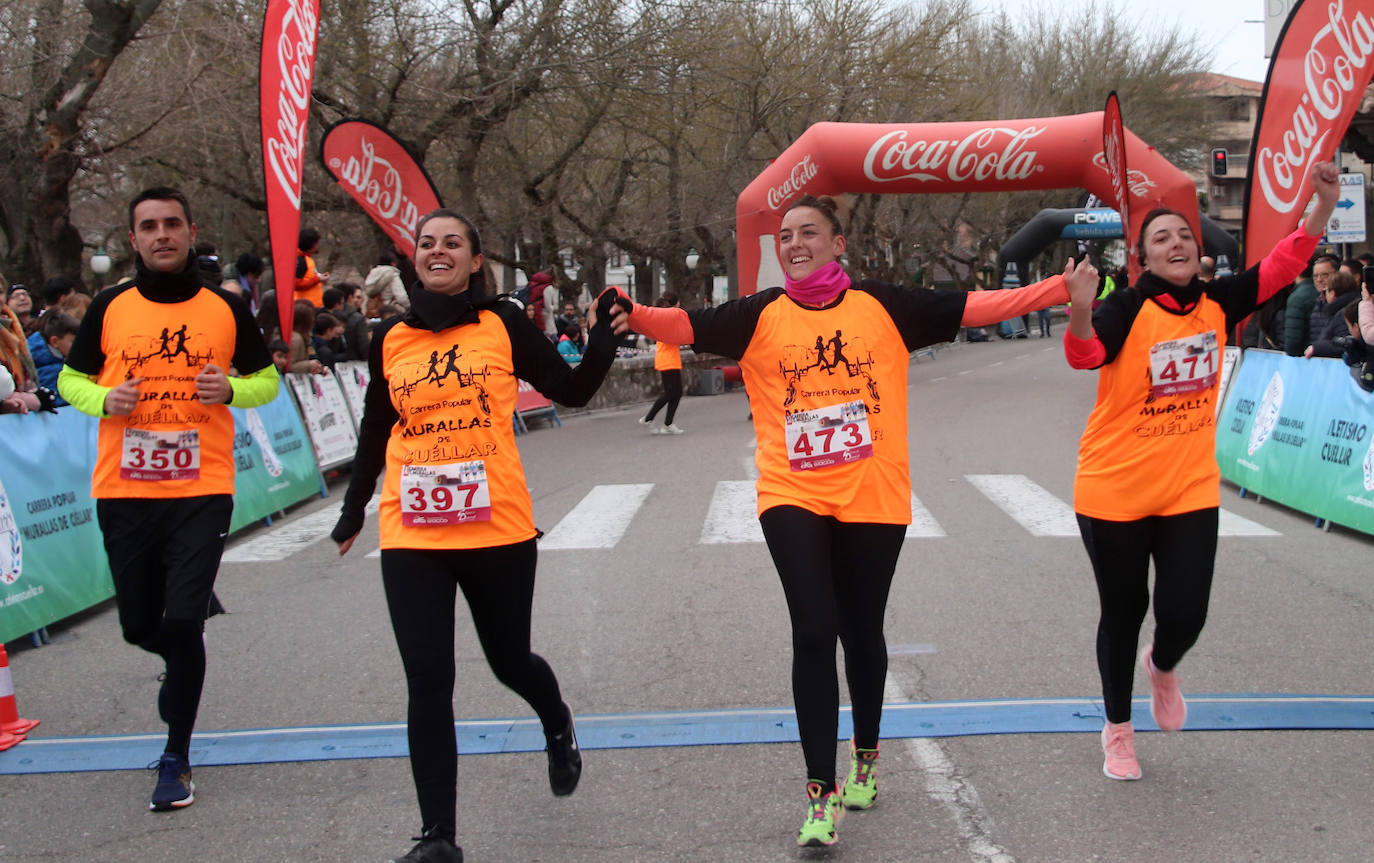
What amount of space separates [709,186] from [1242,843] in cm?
2693

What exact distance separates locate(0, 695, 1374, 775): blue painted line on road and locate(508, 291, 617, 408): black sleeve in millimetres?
1511

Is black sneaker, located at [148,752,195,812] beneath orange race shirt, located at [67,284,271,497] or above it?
beneath

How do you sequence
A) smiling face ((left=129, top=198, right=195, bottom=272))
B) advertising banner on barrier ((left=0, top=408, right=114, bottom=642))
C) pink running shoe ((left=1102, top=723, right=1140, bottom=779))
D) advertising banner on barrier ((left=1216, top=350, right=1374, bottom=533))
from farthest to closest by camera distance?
advertising banner on barrier ((left=1216, top=350, right=1374, bottom=533)), advertising banner on barrier ((left=0, top=408, right=114, bottom=642)), smiling face ((left=129, top=198, right=195, bottom=272)), pink running shoe ((left=1102, top=723, right=1140, bottom=779))

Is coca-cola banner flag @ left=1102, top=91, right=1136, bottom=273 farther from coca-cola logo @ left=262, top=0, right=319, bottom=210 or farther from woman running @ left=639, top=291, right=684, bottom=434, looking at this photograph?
woman running @ left=639, top=291, right=684, bottom=434

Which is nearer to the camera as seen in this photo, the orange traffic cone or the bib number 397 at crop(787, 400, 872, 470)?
the bib number 397 at crop(787, 400, 872, 470)

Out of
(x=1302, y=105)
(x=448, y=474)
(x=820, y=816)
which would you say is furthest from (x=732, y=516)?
(x=448, y=474)

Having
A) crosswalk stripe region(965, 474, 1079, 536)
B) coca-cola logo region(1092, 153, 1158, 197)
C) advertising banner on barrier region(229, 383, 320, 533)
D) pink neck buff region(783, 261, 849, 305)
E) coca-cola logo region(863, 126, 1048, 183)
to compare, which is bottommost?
crosswalk stripe region(965, 474, 1079, 536)

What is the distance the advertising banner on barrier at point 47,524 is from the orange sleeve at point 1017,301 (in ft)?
16.2

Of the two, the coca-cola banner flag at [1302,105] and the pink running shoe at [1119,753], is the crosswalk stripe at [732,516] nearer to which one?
the coca-cola banner flag at [1302,105]

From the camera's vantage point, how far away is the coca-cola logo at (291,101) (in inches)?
255

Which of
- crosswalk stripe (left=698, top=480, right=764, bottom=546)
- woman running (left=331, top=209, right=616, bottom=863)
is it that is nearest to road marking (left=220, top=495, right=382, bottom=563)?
crosswalk stripe (left=698, top=480, right=764, bottom=546)

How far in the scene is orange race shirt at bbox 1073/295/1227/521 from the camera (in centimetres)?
409

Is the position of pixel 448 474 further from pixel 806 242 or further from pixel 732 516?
pixel 732 516

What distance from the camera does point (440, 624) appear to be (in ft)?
11.9
